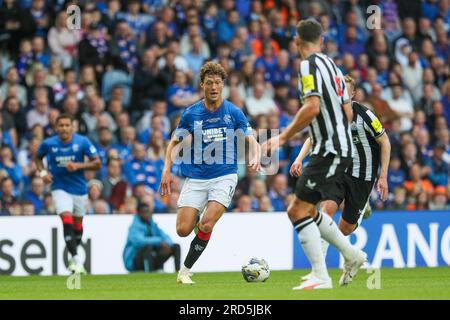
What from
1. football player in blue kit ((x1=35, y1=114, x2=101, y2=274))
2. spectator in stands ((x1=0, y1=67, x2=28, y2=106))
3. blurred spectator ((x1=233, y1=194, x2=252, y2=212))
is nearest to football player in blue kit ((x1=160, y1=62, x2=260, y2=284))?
football player in blue kit ((x1=35, y1=114, x2=101, y2=274))

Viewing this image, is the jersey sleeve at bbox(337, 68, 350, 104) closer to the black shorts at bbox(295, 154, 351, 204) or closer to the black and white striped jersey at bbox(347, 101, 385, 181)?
the black shorts at bbox(295, 154, 351, 204)

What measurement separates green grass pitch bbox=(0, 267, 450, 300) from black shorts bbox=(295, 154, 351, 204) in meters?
0.86

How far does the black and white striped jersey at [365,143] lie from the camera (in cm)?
1252

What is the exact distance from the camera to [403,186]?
754 inches

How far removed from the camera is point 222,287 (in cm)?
1191

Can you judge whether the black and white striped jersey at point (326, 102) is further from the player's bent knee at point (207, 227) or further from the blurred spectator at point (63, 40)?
the blurred spectator at point (63, 40)

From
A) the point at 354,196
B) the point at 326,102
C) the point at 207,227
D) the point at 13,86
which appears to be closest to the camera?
the point at 326,102

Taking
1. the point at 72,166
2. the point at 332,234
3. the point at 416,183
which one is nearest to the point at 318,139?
the point at 332,234

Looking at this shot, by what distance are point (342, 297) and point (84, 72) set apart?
10315 mm

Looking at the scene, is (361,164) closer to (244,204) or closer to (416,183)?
(244,204)

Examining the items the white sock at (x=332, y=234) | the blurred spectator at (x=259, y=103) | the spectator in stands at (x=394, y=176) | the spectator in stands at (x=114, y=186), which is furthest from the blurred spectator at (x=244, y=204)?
the white sock at (x=332, y=234)

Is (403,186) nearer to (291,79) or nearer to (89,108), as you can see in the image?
(291,79)

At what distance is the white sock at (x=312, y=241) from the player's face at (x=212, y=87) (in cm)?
266

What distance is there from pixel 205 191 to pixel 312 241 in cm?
268
